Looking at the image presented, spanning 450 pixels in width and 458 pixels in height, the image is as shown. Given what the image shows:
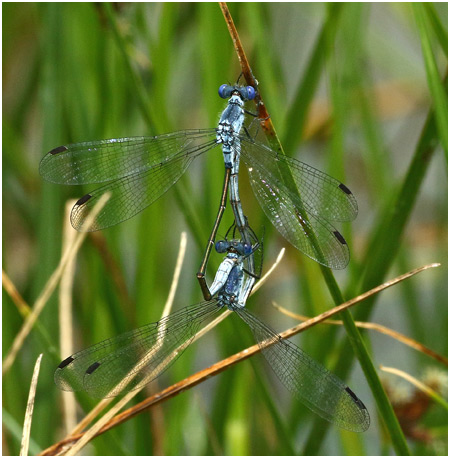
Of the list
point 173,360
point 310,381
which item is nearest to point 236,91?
point 173,360

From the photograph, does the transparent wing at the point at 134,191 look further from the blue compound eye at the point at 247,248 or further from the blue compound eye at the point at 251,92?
the blue compound eye at the point at 251,92

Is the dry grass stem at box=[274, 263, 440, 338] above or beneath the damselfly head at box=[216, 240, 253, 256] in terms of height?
beneath

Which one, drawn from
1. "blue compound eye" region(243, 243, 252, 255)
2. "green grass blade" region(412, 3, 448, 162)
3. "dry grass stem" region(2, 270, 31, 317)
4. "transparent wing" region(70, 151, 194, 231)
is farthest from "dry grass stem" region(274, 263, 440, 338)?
"dry grass stem" region(2, 270, 31, 317)

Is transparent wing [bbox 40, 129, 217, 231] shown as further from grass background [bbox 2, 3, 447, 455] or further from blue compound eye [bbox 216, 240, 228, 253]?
blue compound eye [bbox 216, 240, 228, 253]

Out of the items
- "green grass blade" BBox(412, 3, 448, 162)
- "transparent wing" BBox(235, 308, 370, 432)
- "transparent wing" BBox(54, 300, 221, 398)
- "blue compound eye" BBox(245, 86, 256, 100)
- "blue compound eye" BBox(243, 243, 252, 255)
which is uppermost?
"blue compound eye" BBox(245, 86, 256, 100)

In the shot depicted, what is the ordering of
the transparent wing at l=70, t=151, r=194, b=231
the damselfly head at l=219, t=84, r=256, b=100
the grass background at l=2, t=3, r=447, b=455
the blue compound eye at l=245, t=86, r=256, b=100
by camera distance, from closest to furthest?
the blue compound eye at l=245, t=86, r=256, b=100
the damselfly head at l=219, t=84, r=256, b=100
the transparent wing at l=70, t=151, r=194, b=231
the grass background at l=2, t=3, r=447, b=455

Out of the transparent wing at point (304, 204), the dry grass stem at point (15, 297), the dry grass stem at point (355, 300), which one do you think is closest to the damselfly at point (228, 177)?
the transparent wing at point (304, 204)
